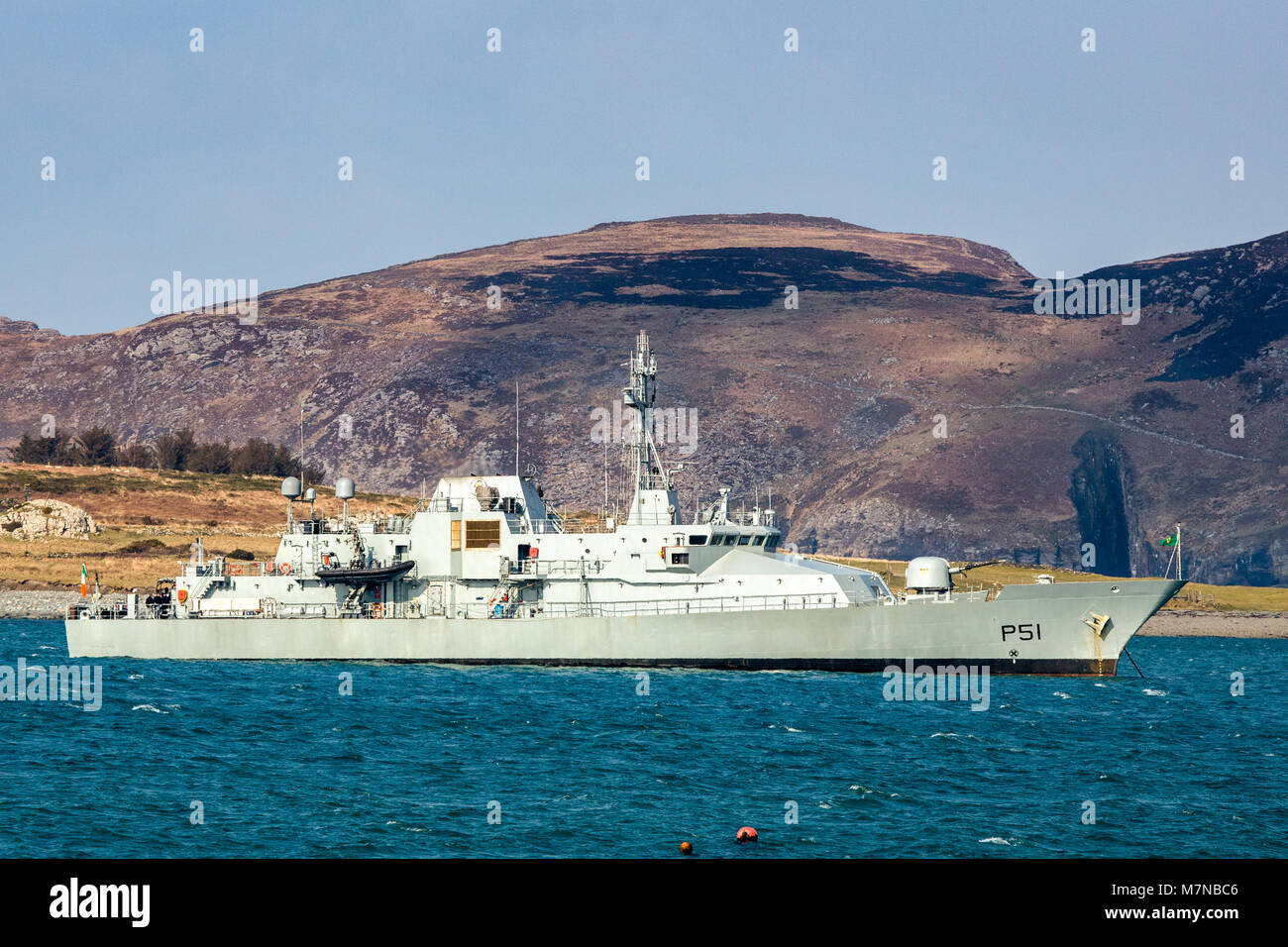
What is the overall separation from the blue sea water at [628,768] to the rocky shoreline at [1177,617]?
5280 centimetres

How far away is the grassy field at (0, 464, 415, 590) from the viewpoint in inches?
4065

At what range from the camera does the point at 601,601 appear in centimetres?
5059

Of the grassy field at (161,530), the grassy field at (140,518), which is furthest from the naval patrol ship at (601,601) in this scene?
the grassy field at (140,518)

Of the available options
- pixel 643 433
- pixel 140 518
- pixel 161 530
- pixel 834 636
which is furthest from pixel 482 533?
pixel 140 518

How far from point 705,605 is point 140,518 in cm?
8618

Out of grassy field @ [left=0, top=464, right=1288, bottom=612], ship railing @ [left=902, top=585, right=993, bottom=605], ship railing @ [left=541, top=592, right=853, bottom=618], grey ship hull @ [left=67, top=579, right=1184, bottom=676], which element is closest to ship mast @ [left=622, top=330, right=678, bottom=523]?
ship railing @ [left=541, top=592, right=853, bottom=618]

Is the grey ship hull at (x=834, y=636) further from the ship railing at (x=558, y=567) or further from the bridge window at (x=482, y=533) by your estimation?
the bridge window at (x=482, y=533)

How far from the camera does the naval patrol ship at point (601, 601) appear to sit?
46750mm

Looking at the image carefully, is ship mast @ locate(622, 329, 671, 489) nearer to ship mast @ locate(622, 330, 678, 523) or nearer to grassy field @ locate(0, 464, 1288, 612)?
ship mast @ locate(622, 330, 678, 523)
